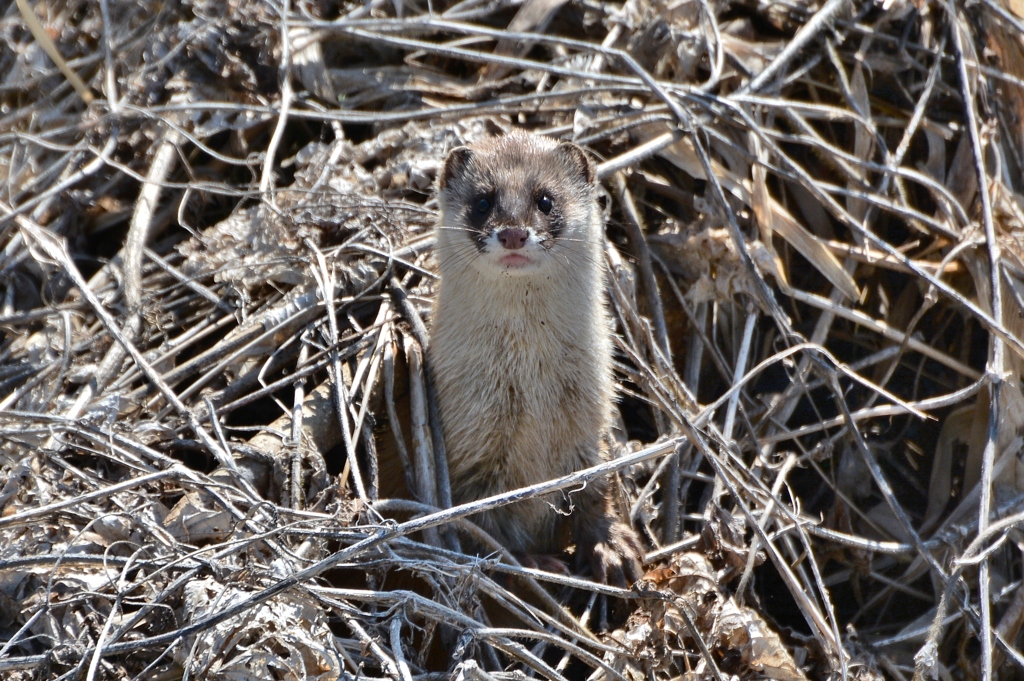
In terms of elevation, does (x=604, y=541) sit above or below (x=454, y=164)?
below

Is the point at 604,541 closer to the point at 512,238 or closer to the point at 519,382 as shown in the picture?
the point at 519,382

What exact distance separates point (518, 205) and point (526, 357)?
0.62 meters

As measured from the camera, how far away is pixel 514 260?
360cm

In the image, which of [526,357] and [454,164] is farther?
[454,164]

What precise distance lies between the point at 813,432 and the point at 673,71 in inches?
81.9

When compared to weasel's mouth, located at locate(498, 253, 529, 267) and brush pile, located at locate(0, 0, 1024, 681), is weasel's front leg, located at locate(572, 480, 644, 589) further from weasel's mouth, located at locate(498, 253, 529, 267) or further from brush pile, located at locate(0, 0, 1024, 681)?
weasel's mouth, located at locate(498, 253, 529, 267)

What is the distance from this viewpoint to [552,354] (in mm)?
3934

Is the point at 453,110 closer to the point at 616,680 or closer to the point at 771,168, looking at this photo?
the point at 771,168

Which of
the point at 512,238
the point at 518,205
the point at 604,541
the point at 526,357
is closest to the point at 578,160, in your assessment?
the point at 518,205

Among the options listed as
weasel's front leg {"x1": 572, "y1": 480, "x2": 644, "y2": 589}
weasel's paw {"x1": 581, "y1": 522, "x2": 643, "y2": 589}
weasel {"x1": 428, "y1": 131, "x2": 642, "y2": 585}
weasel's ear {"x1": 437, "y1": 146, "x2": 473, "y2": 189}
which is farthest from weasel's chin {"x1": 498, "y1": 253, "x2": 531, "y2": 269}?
weasel's paw {"x1": 581, "y1": 522, "x2": 643, "y2": 589}

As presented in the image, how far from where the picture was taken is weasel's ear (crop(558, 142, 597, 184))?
414 centimetres

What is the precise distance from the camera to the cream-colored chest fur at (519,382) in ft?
12.8

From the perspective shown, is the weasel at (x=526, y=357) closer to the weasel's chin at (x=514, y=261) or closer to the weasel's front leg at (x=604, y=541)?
the weasel's front leg at (x=604, y=541)

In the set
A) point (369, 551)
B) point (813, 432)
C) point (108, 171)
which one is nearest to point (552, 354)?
point (369, 551)
